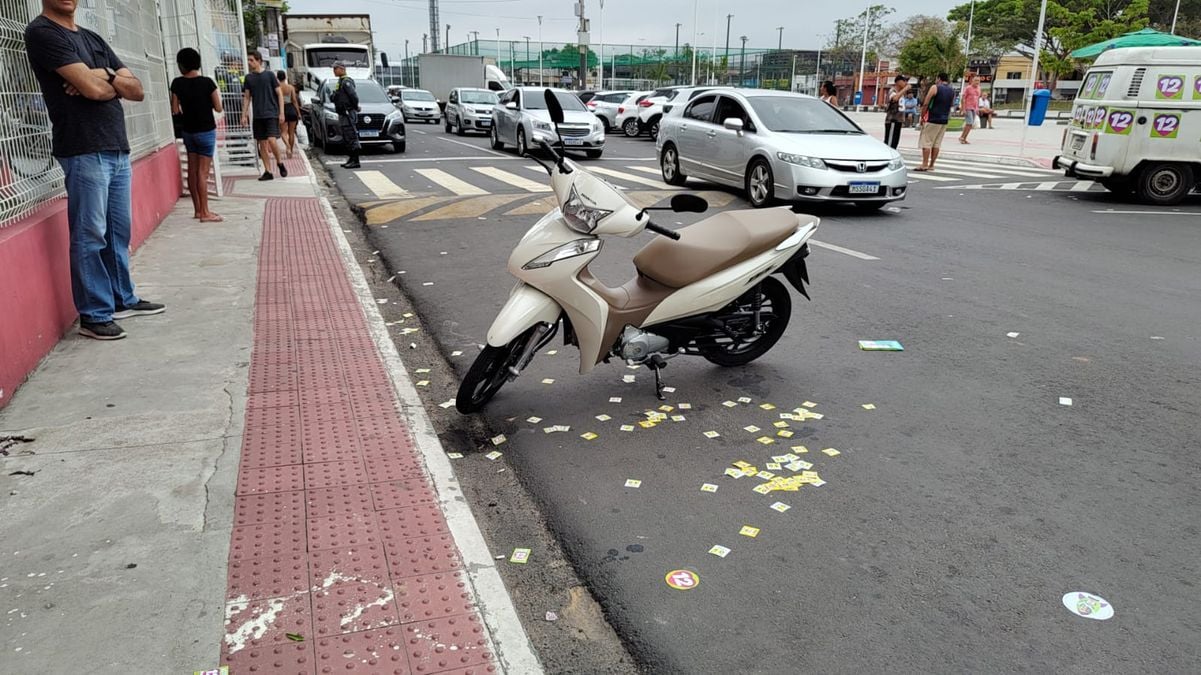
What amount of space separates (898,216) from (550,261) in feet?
27.4

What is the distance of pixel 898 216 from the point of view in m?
11.3

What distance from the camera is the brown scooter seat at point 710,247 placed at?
15.1 ft

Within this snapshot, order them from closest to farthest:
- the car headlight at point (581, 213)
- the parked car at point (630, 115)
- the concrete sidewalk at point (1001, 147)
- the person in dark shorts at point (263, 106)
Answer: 1. the car headlight at point (581, 213)
2. the person in dark shorts at point (263, 106)
3. the concrete sidewalk at point (1001, 147)
4. the parked car at point (630, 115)

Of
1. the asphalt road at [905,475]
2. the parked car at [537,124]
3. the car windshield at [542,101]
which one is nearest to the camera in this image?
the asphalt road at [905,475]

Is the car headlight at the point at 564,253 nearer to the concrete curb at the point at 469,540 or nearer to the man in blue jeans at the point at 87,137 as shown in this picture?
the concrete curb at the point at 469,540

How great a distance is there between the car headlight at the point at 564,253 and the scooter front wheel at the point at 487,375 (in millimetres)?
369

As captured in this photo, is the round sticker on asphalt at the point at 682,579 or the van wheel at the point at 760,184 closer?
the round sticker on asphalt at the point at 682,579

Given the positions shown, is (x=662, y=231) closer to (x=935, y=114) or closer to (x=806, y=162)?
(x=806, y=162)

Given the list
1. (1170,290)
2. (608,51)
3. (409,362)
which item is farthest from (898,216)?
(608,51)

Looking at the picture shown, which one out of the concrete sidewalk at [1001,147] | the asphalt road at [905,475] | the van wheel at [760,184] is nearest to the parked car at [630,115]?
the concrete sidewalk at [1001,147]

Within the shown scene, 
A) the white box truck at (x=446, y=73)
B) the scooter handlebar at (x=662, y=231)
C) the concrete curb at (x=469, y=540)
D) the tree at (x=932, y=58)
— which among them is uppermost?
the tree at (x=932, y=58)

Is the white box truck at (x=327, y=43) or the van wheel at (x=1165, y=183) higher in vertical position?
the white box truck at (x=327, y=43)

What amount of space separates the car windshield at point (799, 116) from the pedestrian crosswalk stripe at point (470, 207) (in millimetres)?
3883

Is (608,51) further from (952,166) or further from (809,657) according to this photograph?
(809,657)
